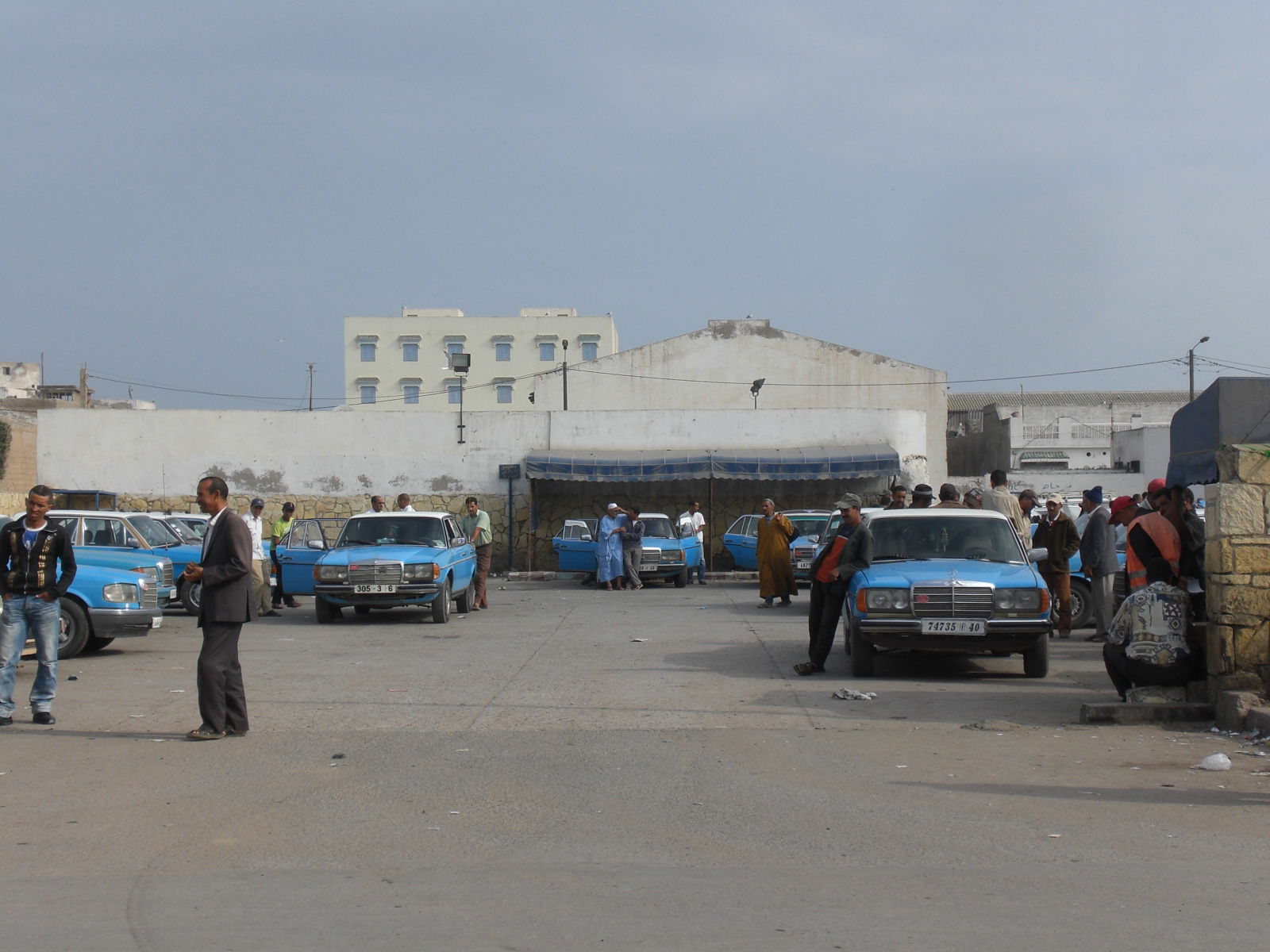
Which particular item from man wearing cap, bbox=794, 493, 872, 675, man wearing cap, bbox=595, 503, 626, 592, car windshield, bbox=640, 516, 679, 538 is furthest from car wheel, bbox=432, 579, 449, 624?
car windshield, bbox=640, 516, 679, 538

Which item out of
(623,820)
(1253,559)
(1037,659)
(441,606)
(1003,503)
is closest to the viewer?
(623,820)

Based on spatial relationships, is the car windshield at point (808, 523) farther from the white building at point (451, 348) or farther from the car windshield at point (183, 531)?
the white building at point (451, 348)

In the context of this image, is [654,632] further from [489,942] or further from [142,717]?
[489,942]

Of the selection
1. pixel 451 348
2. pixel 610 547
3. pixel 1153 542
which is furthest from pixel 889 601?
pixel 451 348

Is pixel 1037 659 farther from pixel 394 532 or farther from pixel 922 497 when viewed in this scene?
pixel 394 532

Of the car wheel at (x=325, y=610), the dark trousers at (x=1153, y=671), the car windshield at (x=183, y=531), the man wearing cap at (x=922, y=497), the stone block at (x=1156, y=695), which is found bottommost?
the car wheel at (x=325, y=610)

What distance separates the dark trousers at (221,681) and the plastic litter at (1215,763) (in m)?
6.22

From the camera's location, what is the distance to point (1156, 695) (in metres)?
9.44

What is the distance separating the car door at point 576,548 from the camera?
90.6 feet

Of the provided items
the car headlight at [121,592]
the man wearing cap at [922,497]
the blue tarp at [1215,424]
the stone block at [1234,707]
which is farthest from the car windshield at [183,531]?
the stone block at [1234,707]

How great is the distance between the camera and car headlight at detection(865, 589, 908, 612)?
11320 millimetres

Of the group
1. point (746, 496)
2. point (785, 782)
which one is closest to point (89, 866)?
point (785, 782)

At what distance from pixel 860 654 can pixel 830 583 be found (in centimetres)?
72

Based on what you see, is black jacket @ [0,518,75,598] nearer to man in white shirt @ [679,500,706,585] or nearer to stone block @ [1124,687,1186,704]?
stone block @ [1124,687,1186,704]
